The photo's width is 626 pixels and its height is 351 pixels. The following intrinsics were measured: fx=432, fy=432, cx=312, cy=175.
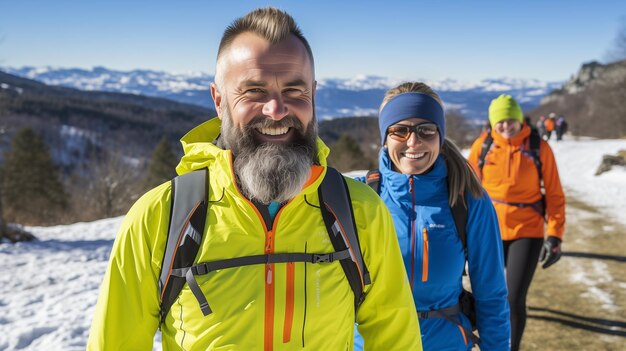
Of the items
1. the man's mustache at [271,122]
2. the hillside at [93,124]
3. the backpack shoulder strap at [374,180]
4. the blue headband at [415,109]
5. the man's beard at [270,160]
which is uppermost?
the hillside at [93,124]

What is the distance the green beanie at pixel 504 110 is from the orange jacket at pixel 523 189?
0.16 metres

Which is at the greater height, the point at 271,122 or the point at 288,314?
the point at 271,122

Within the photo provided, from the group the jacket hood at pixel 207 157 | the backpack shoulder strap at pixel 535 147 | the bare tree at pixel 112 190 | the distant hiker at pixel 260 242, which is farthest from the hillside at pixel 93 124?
the distant hiker at pixel 260 242

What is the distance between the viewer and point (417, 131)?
95.0 inches

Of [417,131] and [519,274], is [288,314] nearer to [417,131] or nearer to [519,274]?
[417,131]

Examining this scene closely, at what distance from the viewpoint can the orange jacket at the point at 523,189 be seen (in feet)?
13.0

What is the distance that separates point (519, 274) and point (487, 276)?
188cm

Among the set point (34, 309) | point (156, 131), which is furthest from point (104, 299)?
point (156, 131)

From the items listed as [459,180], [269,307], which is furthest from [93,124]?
[269,307]

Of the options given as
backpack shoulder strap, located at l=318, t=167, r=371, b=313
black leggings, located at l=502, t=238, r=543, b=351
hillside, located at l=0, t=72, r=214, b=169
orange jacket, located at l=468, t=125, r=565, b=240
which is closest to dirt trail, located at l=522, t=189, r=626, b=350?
black leggings, located at l=502, t=238, r=543, b=351

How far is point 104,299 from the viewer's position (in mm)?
1307

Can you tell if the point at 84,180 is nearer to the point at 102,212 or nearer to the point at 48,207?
the point at 48,207

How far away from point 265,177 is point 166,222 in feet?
1.10

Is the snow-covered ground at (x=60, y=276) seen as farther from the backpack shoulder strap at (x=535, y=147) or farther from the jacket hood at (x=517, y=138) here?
the jacket hood at (x=517, y=138)
